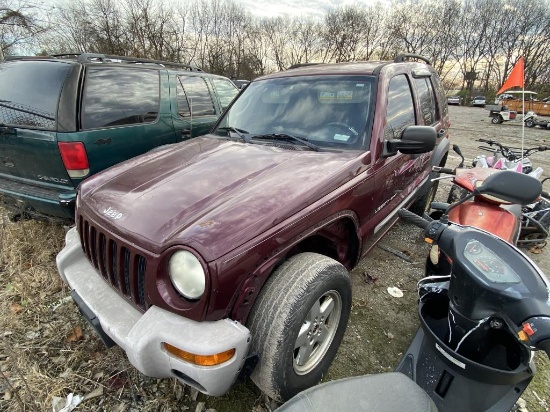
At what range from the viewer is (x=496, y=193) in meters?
1.49

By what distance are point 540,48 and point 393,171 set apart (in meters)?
48.6

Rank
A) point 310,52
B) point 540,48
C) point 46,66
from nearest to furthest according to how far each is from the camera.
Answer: point 46,66 → point 540,48 → point 310,52

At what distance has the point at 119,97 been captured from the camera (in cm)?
360

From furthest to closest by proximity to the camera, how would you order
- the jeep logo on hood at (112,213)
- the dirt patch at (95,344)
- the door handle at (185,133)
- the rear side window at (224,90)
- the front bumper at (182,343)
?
the rear side window at (224,90) → the door handle at (185,133) → the dirt patch at (95,344) → the jeep logo on hood at (112,213) → the front bumper at (182,343)

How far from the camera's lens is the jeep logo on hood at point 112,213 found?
1777 mm

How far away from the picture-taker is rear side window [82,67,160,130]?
3258 millimetres

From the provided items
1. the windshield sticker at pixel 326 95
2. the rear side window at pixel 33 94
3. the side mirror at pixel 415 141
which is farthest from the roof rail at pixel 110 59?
the side mirror at pixel 415 141

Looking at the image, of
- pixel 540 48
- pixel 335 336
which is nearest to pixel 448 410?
pixel 335 336

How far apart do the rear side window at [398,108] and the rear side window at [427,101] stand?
338 millimetres

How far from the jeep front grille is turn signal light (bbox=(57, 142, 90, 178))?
128 cm

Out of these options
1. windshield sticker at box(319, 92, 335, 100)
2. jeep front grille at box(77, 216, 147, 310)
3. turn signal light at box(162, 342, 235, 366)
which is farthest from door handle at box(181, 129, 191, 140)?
turn signal light at box(162, 342, 235, 366)

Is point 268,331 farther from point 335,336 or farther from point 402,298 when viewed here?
point 402,298

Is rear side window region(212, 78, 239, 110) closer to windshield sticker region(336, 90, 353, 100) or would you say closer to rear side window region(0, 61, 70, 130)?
rear side window region(0, 61, 70, 130)

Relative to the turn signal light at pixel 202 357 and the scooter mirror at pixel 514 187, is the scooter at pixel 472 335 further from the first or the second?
the turn signal light at pixel 202 357
